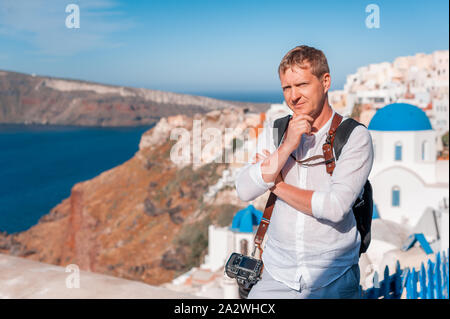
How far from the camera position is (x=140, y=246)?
26.4m

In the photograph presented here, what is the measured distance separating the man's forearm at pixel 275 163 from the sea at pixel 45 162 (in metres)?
29.6

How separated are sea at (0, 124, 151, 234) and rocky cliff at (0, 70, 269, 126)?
2573mm

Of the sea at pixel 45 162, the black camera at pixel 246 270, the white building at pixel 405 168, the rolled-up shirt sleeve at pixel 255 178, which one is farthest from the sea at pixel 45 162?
the rolled-up shirt sleeve at pixel 255 178

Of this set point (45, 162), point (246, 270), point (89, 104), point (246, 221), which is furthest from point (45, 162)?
point (246, 270)

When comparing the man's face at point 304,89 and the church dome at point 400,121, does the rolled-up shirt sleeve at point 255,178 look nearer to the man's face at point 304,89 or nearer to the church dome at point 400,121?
the man's face at point 304,89

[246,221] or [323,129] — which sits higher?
[323,129]

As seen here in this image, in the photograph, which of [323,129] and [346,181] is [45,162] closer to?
[323,129]

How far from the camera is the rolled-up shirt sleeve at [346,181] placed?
52.1 inches

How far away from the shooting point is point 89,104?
80500 mm

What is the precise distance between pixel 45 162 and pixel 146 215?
919 inches

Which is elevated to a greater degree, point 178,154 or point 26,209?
point 178,154
